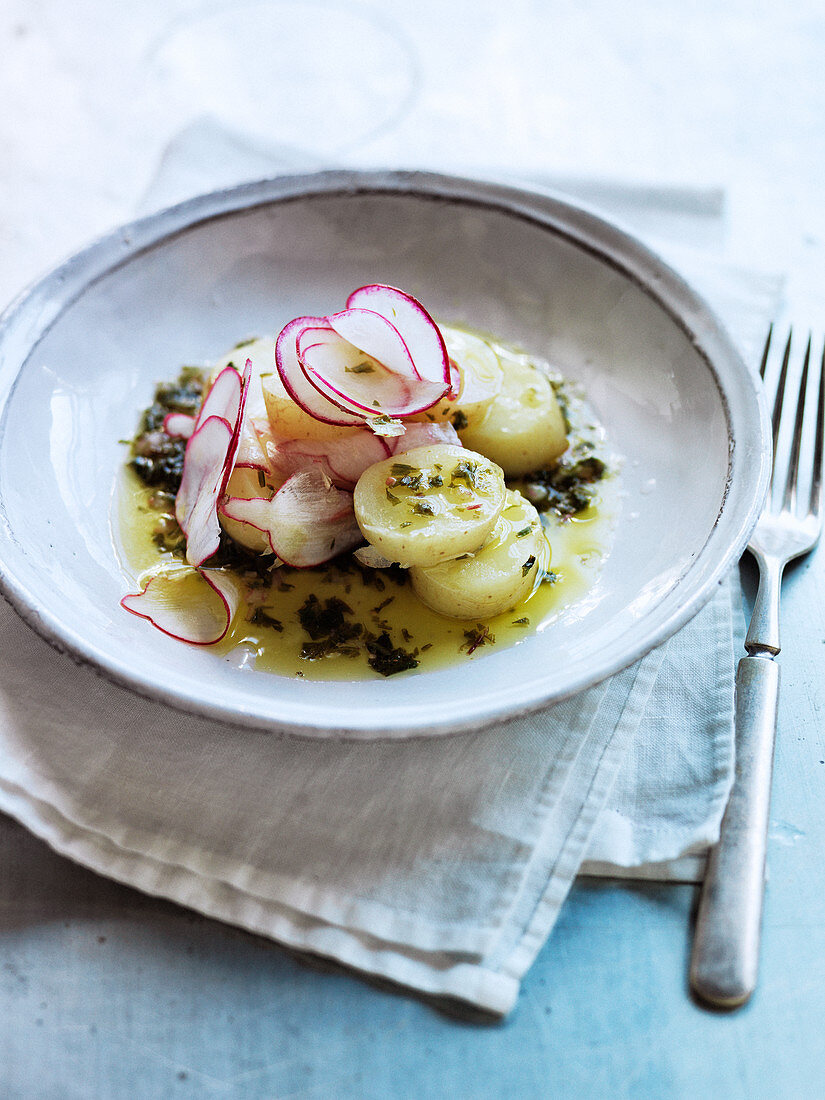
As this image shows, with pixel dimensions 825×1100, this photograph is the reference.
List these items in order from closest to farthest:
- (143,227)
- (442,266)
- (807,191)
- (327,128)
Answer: (143,227) → (442,266) → (807,191) → (327,128)

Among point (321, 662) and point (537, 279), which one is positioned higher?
point (537, 279)

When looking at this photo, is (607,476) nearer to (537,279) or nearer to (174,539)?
(537,279)

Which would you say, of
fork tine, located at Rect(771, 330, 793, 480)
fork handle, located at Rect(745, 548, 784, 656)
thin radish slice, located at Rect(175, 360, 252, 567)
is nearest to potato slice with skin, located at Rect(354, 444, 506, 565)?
thin radish slice, located at Rect(175, 360, 252, 567)

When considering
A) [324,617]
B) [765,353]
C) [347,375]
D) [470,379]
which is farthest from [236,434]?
[765,353]

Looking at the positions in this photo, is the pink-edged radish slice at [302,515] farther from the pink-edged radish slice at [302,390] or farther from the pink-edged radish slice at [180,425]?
the pink-edged radish slice at [180,425]

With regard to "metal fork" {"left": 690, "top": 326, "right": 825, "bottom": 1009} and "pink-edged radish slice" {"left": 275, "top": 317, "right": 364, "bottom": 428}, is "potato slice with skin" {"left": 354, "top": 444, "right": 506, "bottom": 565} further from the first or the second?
"metal fork" {"left": 690, "top": 326, "right": 825, "bottom": 1009}

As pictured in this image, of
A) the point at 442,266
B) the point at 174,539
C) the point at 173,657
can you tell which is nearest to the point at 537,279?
the point at 442,266

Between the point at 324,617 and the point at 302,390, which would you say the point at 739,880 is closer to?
the point at 324,617

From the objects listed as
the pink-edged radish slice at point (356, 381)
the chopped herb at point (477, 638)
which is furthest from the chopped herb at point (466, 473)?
the chopped herb at point (477, 638)
